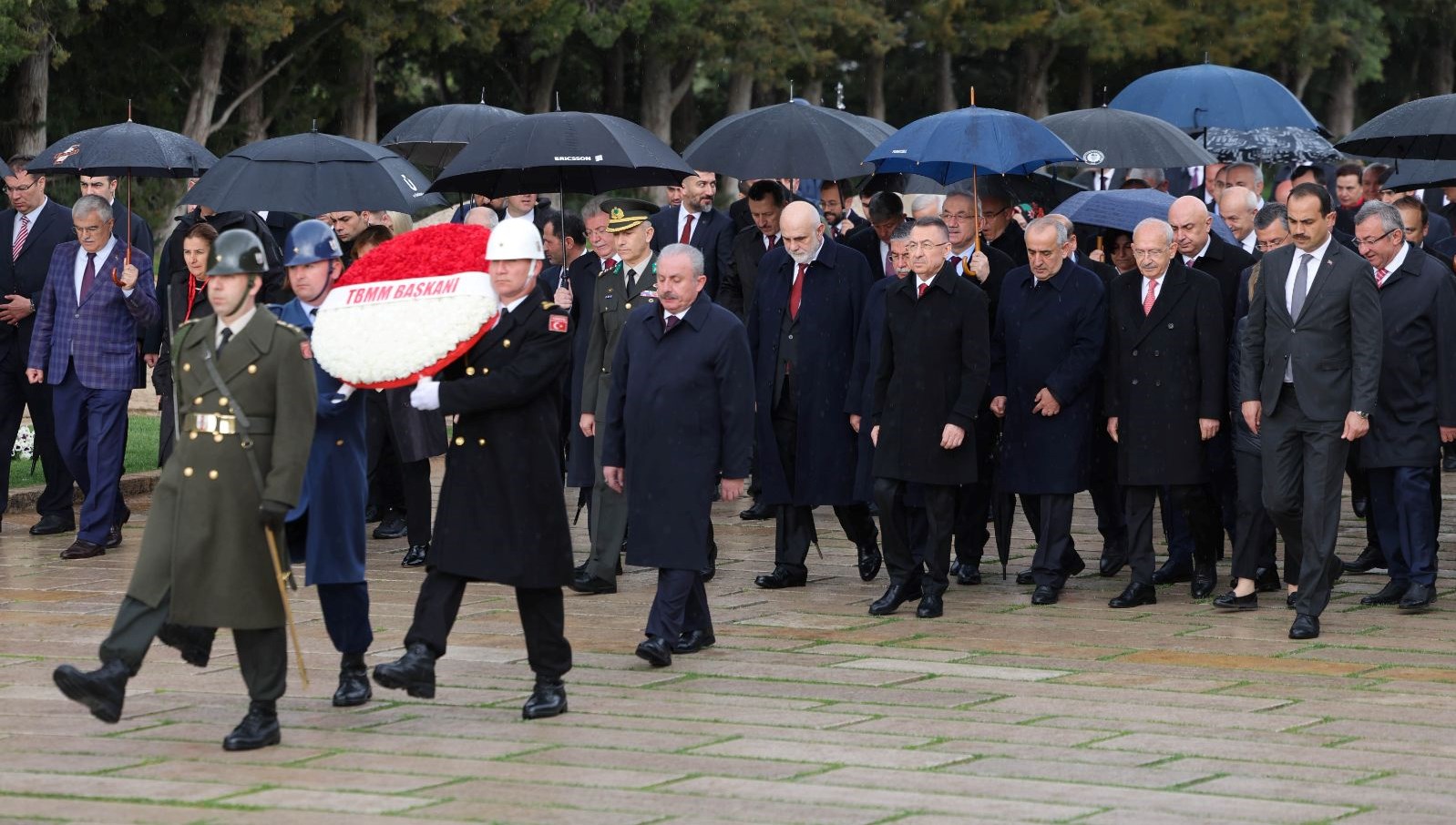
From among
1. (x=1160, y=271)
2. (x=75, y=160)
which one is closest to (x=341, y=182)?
(x=75, y=160)

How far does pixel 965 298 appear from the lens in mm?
9914

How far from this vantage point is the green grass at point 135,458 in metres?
14.3

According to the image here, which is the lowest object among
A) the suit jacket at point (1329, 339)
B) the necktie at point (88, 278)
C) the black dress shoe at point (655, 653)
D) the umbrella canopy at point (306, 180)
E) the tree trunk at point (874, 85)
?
the black dress shoe at point (655, 653)

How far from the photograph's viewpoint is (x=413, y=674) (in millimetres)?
7324

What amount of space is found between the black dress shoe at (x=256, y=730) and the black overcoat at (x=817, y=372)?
4.02 meters

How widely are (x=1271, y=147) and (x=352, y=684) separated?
11.2m

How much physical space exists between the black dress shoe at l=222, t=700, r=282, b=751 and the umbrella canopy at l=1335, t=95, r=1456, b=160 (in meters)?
6.82

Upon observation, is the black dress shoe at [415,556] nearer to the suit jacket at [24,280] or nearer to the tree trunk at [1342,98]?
the suit jacket at [24,280]

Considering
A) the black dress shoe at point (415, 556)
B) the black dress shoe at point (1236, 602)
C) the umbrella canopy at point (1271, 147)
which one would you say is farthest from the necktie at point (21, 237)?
the umbrella canopy at point (1271, 147)

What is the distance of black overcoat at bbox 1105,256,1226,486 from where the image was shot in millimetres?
10102

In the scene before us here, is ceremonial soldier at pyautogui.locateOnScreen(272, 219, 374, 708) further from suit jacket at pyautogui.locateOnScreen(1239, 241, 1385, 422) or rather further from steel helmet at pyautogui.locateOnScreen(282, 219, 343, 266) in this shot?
suit jacket at pyautogui.locateOnScreen(1239, 241, 1385, 422)

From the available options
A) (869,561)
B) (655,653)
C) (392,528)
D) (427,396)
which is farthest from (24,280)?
(427,396)

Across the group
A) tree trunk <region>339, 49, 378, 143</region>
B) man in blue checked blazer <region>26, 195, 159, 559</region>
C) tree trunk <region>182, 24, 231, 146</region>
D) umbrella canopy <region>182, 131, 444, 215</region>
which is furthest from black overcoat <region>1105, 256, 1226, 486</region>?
tree trunk <region>339, 49, 378, 143</region>

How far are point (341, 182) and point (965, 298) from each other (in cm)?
336
